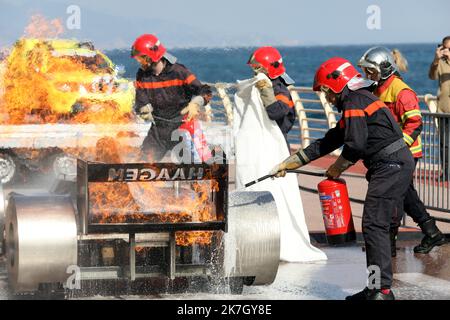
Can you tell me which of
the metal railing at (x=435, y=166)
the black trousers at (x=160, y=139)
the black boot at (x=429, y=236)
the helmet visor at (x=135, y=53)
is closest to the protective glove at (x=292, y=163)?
the black trousers at (x=160, y=139)

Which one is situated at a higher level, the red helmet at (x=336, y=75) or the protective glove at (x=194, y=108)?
the red helmet at (x=336, y=75)

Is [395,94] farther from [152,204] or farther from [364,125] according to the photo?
[152,204]

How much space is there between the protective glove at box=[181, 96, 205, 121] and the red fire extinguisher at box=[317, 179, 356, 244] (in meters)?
1.85

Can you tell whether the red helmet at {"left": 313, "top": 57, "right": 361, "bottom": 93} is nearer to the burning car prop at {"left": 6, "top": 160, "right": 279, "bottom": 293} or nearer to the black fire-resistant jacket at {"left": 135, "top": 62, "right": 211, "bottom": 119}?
the burning car prop at {"left": 6, "top": 160, "right": 279, "bottom": 293}

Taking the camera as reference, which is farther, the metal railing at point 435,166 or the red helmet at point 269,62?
the metal railing at point 435,166

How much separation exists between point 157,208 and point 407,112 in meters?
2.79

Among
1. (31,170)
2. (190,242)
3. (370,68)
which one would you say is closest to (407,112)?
(370,68)

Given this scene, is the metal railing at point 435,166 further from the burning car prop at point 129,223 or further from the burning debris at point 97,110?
the burning car prop at point 129,223

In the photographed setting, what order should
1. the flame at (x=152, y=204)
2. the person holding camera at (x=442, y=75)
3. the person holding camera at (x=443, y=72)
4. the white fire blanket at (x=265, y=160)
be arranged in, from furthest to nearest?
the person holding camera at (x=442, y=75)
the person holding camera at (x=443, y=72)
the white fire blanket at (x=265, y=160)
the flame at (x=152, y=204)

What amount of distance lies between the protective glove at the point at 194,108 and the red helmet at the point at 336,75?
200cm

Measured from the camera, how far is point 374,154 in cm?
842

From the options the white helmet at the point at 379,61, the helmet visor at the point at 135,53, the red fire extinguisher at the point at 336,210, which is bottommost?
the red fire extinguisher at the point at 336,210

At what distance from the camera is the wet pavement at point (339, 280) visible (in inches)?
344

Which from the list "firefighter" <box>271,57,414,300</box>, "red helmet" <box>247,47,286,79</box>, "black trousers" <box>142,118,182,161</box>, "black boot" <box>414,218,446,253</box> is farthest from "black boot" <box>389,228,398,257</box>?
"black trousers" <box>142,118,182,161</box>
